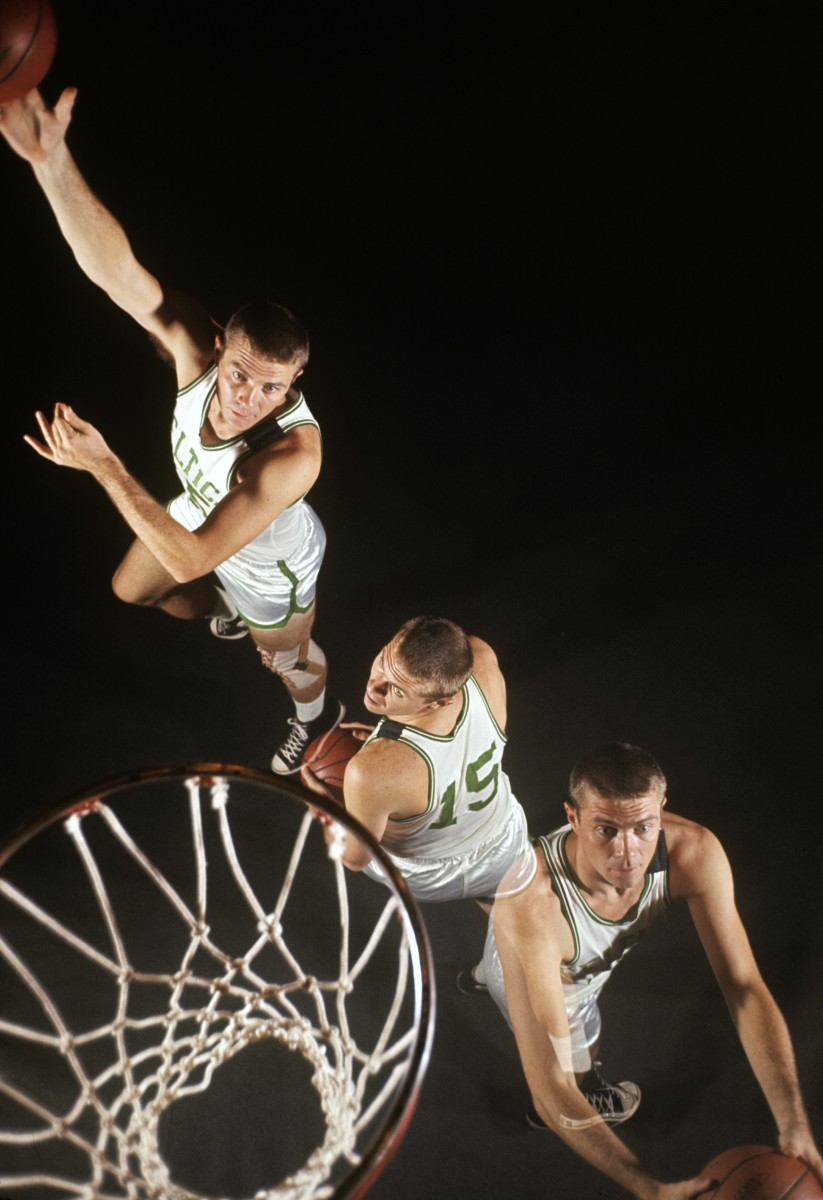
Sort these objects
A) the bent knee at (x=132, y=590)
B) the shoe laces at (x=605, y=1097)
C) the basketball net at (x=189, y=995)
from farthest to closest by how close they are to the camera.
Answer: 1. the bent knee at (x=132, y=590)
2. the shoe laces at (x=605, y=1097)
3. the basketball net at (x=189, y=995)

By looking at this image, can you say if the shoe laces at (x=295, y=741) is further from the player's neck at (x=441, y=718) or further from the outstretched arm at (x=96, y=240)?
the outstretched arm at (x=96, y=240)

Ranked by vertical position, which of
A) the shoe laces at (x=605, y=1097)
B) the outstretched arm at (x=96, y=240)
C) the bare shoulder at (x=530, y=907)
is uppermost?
the outstretched arm at (x=96, y=240)

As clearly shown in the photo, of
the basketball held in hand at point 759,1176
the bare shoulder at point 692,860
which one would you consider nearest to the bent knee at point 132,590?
the bare shoulder at point 692,860

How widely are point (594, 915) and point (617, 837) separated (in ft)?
0.72

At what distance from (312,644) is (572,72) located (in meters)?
1.61

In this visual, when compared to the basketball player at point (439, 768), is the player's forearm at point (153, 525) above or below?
above

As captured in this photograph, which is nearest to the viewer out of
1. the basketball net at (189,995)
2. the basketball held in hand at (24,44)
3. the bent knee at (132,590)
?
the basketball held in hand at (24,44)

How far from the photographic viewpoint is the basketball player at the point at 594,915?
2.49 metres

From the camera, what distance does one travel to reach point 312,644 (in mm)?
2602

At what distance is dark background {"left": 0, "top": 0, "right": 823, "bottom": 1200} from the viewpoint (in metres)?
2.31

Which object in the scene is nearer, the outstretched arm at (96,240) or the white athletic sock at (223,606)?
the outstretched arm at (96,240)

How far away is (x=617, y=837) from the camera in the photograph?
8.25ft

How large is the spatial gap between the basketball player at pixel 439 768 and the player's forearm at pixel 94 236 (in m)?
1.13

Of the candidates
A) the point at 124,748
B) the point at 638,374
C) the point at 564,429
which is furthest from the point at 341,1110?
the point at 638,374
